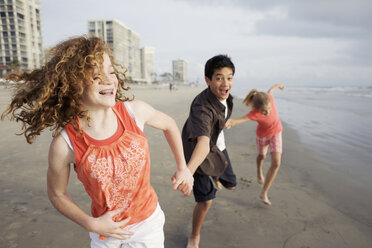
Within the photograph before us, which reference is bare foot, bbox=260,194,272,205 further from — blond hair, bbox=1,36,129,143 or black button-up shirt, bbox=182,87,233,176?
blond hair, bbox=1,36,129,143

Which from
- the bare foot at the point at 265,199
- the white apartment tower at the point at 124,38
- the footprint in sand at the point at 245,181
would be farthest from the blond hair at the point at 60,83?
the white apartment tower at the point at 124,38

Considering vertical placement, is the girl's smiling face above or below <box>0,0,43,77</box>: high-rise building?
below

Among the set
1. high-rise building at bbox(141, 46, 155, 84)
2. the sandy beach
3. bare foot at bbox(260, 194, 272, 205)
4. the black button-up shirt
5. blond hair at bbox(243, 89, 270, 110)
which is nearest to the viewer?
the black button-up shirt

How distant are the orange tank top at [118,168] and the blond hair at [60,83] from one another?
0.37ft

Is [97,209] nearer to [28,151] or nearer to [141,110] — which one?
[141,110]

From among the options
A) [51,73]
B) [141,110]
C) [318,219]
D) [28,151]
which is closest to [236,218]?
[318,219]

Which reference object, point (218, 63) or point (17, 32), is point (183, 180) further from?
point (17, 32)

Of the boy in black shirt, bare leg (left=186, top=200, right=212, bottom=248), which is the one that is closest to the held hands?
the boy in black shirt

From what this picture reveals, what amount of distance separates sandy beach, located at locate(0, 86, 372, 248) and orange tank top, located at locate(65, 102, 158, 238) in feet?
5.54

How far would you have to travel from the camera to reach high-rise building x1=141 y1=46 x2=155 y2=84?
5143 inches

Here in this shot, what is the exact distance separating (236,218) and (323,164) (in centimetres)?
320

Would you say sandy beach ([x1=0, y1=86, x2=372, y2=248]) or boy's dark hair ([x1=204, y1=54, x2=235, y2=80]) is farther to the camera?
sandy beach ([x1=0, y1=86, x2=372, y2=248])

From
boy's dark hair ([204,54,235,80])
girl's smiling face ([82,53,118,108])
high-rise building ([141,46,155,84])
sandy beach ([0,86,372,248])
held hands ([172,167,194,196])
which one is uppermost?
high-rise building ([141,46,155,84])

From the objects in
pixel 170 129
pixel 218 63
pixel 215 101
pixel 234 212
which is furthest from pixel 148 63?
pixel 170 129
